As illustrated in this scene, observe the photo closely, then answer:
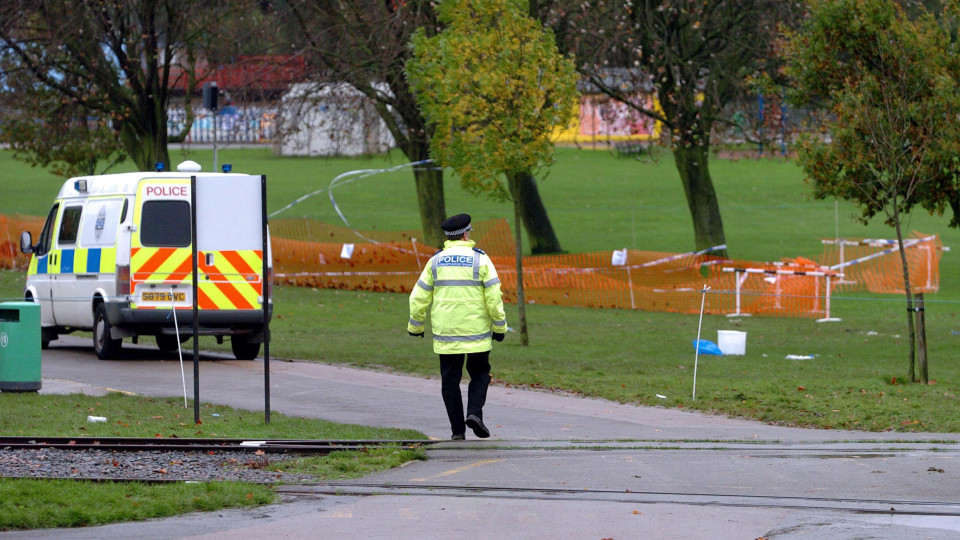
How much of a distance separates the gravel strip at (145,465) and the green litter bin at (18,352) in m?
3.39

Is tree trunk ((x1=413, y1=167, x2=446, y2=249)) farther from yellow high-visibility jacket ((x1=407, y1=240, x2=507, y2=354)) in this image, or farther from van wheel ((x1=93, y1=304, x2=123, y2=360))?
yellow high-visibility jacket ((x1=407, y1=240, x2=507, y2=354))

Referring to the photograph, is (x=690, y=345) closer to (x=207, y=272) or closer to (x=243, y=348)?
(x=243, y=348)

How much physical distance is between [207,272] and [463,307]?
640 cm

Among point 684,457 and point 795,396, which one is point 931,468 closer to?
point 684,457

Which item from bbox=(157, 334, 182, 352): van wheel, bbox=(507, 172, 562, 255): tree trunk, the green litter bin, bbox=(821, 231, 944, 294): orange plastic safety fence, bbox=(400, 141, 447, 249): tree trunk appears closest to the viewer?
the green litter bin

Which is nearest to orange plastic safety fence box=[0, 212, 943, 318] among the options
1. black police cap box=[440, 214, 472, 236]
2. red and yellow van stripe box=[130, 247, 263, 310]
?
red and yellow van stripe box=[130, 247, 263, 310]

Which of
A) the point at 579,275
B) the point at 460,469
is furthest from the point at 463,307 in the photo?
the point at 579,275

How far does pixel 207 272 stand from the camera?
15086 millimetres

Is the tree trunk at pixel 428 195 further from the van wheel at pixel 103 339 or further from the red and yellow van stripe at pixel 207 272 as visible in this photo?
the red and yellow van stripe at pixel 207 272

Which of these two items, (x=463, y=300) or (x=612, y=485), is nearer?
(x=612, y=485)

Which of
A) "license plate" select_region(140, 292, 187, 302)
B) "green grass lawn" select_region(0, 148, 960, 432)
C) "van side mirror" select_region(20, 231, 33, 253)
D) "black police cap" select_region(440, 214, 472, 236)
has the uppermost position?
"black police cap" select_region(440, 214, 472, 236)

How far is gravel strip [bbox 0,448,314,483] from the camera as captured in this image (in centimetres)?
816

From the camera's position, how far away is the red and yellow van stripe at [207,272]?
1507 cm

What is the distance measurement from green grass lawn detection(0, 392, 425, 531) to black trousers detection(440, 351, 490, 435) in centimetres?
32
